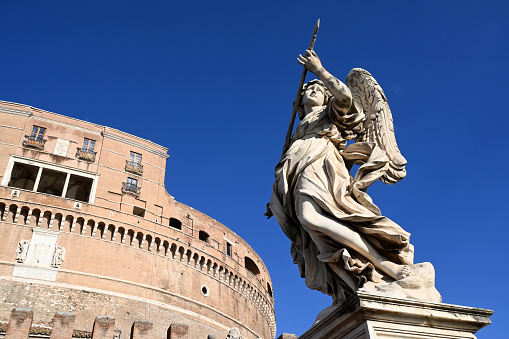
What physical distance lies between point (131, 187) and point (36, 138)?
6253 millimetres

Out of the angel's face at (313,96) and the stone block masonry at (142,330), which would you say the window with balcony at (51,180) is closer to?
the stone block masonry at (142,330)

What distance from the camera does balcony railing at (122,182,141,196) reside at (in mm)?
27263

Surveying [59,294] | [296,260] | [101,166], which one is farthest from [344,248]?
[101,166]

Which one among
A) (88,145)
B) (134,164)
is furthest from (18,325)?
(134,164)

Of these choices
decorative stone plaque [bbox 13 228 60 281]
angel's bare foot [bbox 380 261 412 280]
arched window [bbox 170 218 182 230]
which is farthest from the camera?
arched window [bbox 170 218 182 230]

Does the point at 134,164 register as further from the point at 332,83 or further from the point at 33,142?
the point at 332,83

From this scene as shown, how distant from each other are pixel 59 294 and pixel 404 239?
22942 millimetres

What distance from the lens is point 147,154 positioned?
1179 inches

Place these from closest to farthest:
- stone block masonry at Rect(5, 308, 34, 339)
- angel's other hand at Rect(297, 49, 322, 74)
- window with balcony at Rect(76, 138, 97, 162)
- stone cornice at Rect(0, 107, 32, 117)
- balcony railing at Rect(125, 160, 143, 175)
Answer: angel's other hand at Rect(297, 49, 322, 74) < stone block masonry at Rect(5, 308, 34, 339) < stone cornice at Rect(0, 107, 32, 117) < window with balcony at Rect(76, 138, 97, 162) < balcony railing at Rect(125, 160, 143, 175)

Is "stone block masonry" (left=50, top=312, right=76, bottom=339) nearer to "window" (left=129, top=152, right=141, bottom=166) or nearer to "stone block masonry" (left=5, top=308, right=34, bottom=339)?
"stone block masonry" (left=5, top=308, right=34, bottom=339)

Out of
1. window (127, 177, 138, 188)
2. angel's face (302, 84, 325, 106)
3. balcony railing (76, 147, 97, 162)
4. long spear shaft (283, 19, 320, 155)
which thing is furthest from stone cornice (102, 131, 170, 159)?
angel's face (302, 84, 325, 106)

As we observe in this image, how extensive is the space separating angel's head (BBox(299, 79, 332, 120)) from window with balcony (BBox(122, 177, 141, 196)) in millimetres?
25333

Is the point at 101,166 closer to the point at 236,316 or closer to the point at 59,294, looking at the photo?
the point at 59,294

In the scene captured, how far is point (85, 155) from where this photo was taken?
27094 millimetres
